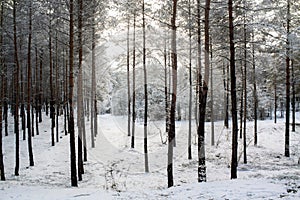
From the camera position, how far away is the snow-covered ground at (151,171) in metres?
8.45

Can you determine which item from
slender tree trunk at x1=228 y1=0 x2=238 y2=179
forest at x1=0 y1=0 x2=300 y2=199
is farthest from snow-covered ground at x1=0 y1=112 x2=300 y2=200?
slender tree trunk at x1=228 y1=0 x2=238 y2=179

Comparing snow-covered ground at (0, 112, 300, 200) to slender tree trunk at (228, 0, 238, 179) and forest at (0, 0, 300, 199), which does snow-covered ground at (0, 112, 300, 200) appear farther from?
slender tree trunk at (228, 0, 238, 179)

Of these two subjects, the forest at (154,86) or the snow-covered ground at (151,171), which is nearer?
the snow-covered ground at (151,171)

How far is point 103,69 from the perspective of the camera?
28422 millimetres

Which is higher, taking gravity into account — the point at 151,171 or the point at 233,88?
the point at 233,88

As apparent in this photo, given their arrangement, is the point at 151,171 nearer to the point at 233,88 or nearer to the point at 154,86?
the point at 154,86

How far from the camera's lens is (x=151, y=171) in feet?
57.3

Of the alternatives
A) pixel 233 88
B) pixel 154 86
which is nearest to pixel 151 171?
pixel 154 86

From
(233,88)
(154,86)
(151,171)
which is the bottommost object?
(151,171)

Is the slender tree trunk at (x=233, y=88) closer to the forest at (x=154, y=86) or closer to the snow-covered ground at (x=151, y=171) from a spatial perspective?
the forest at (x=154, y=86)

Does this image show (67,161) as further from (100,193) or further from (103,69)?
(103,69)

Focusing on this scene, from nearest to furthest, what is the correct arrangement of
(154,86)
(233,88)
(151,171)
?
(233,88) < (151,171) < (154,86)

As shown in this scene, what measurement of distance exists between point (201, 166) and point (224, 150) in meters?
12.4

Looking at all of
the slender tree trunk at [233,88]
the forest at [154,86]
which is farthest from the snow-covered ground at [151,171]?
the slender tree trunk at [233,88]
